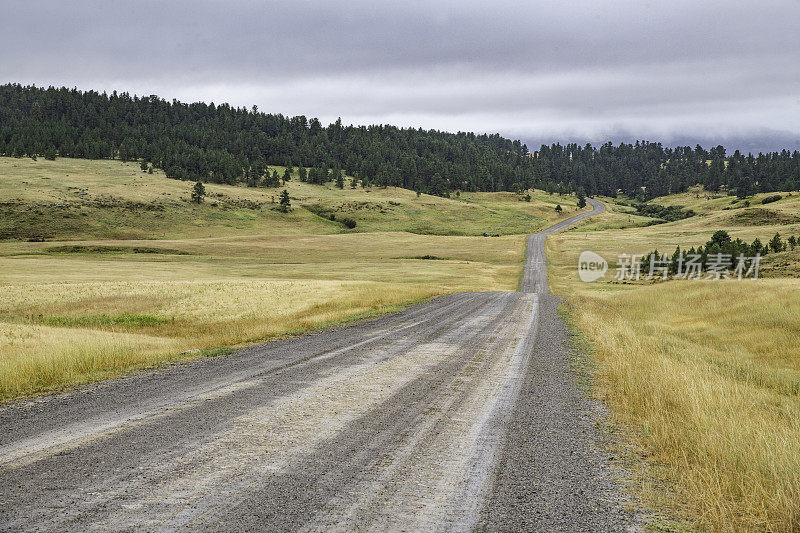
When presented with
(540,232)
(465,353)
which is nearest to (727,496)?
(465,353)

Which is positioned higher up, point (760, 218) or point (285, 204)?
point (760, 218)

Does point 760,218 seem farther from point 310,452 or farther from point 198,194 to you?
point 310,452

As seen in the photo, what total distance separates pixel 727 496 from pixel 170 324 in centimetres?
2415

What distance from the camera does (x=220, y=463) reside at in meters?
6.25

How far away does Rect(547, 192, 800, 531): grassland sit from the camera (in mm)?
5309

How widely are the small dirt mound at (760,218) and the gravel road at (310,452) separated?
119m

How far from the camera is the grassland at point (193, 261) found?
17.0m

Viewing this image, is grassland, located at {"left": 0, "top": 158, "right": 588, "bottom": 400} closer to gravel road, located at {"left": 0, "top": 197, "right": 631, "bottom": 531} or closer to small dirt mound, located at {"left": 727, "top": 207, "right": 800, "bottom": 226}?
gravel road, located at {"left": 0, "top": 197, "right": 631, "bottom": 531}

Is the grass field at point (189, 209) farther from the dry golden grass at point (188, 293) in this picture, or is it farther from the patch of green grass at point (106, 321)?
the patch of green grass at point (106, 321)

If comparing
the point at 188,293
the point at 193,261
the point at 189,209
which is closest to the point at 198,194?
the point at 189,209

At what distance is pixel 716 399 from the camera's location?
30.9 feet

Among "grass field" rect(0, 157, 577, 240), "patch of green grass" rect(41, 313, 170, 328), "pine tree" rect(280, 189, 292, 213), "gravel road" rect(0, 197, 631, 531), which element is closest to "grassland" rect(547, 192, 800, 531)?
"gravel road" rect(0, 197, 631, 531)

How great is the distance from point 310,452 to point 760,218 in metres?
130

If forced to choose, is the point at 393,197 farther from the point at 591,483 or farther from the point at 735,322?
the point at 591,483
